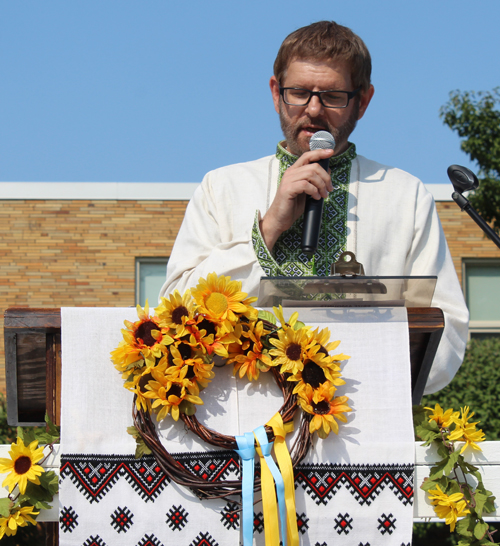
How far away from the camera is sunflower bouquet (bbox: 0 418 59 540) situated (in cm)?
175

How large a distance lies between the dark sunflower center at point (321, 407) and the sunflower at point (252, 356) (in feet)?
0.48

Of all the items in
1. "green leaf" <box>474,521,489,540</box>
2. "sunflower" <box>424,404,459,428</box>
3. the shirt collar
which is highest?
the shirt collar

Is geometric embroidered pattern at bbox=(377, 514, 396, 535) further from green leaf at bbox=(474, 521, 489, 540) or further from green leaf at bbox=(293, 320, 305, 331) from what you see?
Result: green leaf at bbox=(293, 320, 305, 331)

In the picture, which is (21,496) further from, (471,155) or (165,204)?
(165,204)

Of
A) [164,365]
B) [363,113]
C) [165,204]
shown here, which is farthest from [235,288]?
[165,204]

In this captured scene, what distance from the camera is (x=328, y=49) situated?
2.42 metres

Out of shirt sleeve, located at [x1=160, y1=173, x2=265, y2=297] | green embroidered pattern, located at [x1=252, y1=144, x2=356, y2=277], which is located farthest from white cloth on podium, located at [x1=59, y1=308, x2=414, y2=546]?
green embroidered pattern, located at [x1=252, y1=144, x2=356, y2=277]

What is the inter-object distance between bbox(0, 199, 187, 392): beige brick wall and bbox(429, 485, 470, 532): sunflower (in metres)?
10.3

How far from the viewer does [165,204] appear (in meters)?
12.0

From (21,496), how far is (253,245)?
94cm

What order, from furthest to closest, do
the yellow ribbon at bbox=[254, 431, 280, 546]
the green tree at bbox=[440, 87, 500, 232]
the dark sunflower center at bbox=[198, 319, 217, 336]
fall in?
1. the green tree at bbox=[440, 87, 500, 232]
2. the dark sunflower center at bbox=[198, 319, 217, 336]
3. the yellow ribbon at bbox=[254, 431, 280, 546]

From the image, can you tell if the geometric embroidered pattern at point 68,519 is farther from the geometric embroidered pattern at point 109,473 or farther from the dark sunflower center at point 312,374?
the dark sunflower center at point 312,374

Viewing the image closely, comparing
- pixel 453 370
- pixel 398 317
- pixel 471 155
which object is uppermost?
pixel 471 155

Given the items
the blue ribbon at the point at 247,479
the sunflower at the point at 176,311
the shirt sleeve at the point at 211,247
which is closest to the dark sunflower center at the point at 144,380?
the sunflower at the point at 176,311
